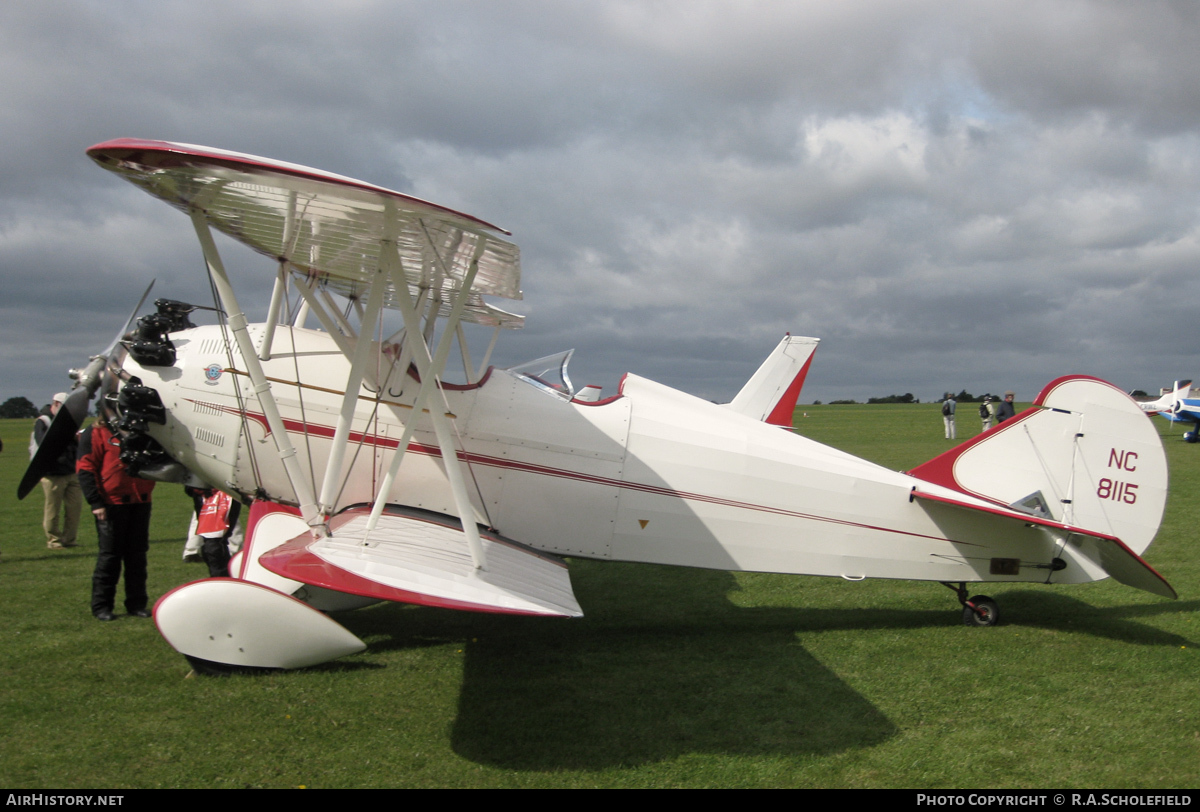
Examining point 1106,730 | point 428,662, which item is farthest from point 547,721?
point 1106,730

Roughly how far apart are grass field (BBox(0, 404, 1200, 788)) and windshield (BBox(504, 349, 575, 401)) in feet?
6.19

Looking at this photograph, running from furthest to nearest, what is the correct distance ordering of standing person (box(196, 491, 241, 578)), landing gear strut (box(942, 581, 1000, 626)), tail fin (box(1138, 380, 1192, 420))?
tail fin (box(1138, 380, 1192, 420)) < standing person (box(196, 491, 241, 578)) < landing gear strut (box(942, 581, 1000, 626))

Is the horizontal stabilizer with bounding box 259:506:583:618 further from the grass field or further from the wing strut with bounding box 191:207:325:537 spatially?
the grass field

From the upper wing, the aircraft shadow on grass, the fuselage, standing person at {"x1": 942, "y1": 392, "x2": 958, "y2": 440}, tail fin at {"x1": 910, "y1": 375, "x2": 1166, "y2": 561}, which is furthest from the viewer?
standing person at {"x1": 942, "y1": 392, "x2": 958, "y2": 440}

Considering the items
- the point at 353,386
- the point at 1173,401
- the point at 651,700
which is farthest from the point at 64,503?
the point at 1173,401

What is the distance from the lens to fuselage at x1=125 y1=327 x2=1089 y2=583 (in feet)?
17.1

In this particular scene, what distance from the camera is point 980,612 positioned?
5.74 meters

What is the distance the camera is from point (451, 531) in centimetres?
488

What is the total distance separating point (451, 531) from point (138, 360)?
8.79ft

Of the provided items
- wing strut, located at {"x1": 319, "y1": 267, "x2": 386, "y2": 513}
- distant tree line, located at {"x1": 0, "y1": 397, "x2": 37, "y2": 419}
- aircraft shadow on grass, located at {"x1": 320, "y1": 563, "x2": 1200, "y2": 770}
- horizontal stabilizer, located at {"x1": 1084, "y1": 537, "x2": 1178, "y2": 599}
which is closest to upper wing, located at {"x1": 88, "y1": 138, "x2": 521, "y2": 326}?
wing strut, located at {"x1": 319, "y1": 267, "x2": 386, "y2": 513}

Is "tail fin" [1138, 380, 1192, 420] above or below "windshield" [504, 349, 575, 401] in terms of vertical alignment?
above

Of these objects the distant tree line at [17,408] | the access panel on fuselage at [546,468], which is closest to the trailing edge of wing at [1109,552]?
the access panel on fuselage at [546,468]

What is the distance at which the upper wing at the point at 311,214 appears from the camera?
11.8ft

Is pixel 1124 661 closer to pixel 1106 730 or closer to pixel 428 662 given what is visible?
pixel 1106 730
